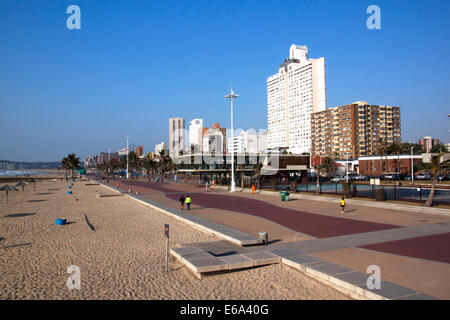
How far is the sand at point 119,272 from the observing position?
29.0ft

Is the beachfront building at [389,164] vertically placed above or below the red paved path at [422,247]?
above

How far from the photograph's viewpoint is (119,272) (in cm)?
1073

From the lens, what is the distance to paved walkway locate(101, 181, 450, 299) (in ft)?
31.0

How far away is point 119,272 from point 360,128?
123157 millimetres

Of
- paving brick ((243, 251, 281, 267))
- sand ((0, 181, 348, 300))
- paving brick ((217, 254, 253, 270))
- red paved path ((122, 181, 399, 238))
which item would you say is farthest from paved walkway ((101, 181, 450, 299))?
sand ((0, 181, 348, 300))

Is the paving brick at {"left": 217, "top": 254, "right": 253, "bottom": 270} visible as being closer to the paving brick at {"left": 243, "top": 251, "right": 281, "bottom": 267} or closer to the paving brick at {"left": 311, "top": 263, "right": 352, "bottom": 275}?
the paving brick at {"left": 243, "top": 251, "right": 281, "bottom": 267}

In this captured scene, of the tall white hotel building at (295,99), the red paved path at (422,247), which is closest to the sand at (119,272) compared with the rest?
the red paved path at (422,247)

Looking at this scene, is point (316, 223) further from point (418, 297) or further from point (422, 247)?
point (418, 297)

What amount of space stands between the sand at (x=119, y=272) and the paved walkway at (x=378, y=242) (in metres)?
2.10

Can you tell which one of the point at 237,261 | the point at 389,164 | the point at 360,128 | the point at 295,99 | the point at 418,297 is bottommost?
the point at 237,261

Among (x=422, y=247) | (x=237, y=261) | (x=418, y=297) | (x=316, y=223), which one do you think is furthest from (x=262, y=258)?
(x=316, y=223)

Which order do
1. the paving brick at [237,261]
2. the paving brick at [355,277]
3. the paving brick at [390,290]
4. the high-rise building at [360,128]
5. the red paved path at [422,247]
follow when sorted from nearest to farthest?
1. the paving brick at [390,290]
2. the paving brick at [355,277]
3. the paving brick at [237,261]
4. the red paved path at [422,247]
5. the high-rise building at [360,128]

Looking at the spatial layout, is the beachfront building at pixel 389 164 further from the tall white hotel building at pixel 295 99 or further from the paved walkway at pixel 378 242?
the tall white hotel building at pixel 295 99
